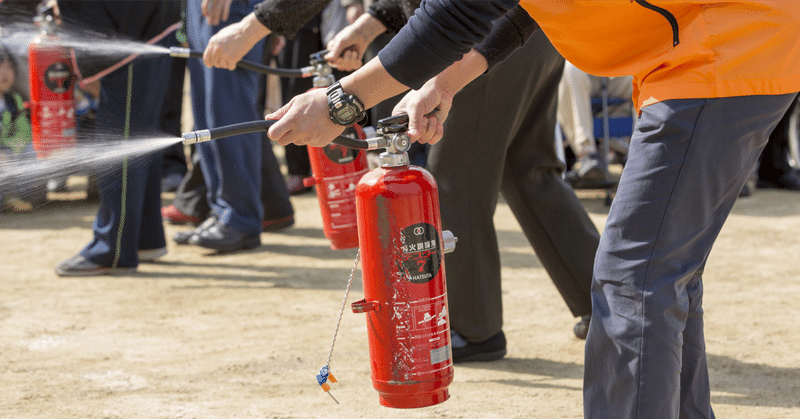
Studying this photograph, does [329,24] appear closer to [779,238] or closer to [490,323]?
[779,238]

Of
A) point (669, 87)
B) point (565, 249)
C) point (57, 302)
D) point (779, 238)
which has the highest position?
point (669, 87)

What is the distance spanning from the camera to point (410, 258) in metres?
2.05

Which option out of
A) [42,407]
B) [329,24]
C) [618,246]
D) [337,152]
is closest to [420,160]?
[329,24]

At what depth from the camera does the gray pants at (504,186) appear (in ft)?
9.27

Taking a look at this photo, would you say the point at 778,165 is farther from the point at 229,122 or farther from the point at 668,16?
the point at 668,16

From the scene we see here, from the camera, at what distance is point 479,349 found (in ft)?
10.0

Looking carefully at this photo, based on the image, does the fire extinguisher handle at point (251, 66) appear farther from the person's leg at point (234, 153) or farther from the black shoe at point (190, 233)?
the black shoe at point (190, 233)

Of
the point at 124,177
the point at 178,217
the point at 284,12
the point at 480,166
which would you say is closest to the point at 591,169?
the point at 178,217

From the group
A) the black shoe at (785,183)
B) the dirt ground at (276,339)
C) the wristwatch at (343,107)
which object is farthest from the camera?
the black shoe at (785,183)

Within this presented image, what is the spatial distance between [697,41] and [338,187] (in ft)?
6.17

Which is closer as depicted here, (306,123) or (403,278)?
(306,123)

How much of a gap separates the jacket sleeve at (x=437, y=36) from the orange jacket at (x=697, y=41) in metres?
0.21

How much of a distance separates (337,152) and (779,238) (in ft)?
9.82

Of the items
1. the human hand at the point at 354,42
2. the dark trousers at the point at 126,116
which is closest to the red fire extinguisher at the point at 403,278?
the human hand at the point at 354,42
